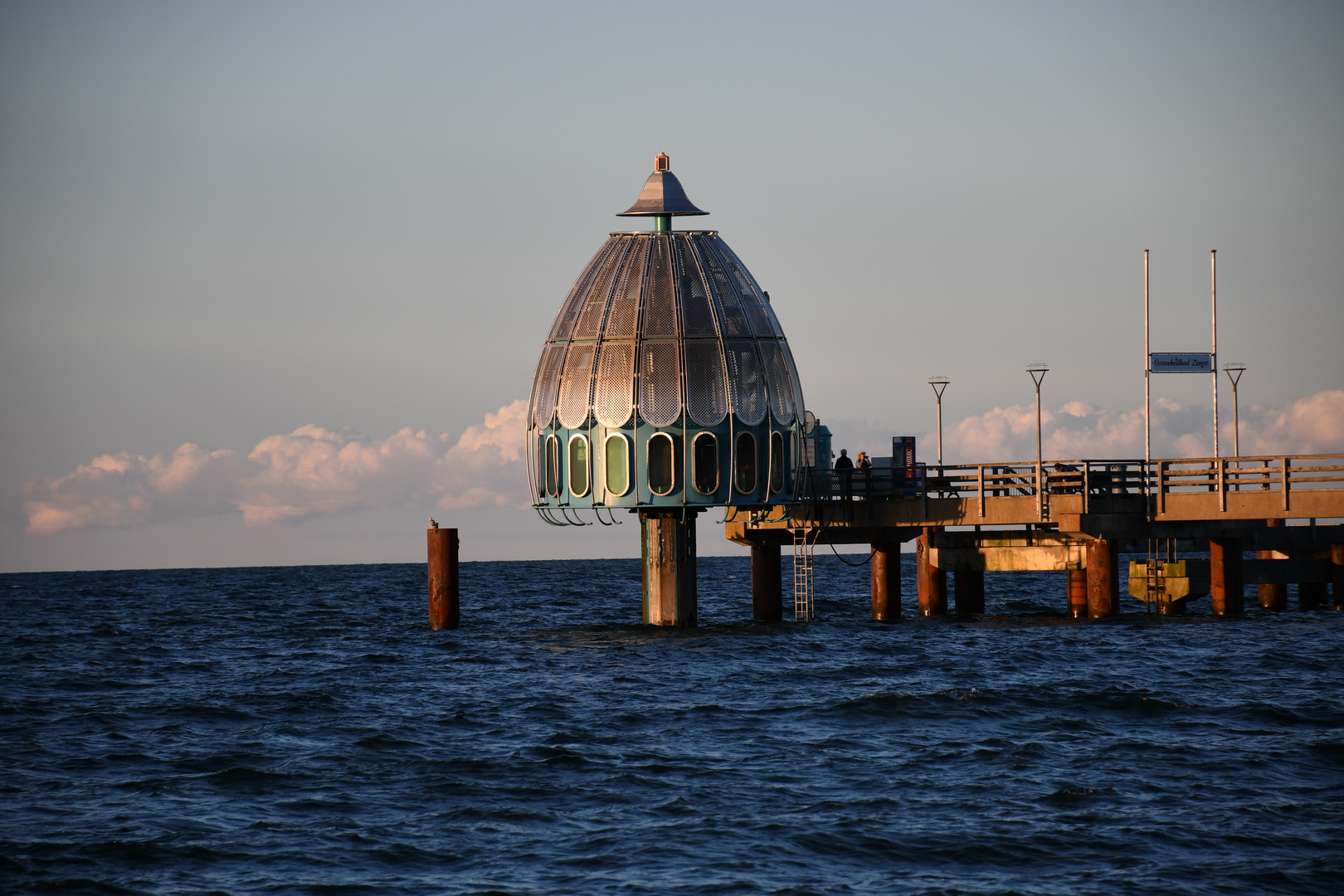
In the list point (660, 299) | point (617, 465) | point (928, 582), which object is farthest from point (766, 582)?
point (660, 299)

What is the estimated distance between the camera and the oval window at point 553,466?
35812mm

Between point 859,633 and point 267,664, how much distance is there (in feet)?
46.5

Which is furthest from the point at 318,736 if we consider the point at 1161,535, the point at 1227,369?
the point at 1227,369

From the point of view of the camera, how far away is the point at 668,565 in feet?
118

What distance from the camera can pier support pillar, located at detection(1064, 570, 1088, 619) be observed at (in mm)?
38000

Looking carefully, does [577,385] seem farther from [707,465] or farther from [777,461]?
[777,461]

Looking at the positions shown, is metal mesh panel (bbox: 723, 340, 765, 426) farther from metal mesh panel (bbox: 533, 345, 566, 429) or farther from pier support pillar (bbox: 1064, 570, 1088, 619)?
pier support pillar (bbox: 1064, 570, 1088, 619)

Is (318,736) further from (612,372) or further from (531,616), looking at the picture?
(531,616)

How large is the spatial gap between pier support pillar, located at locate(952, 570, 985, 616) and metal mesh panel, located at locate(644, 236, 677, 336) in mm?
11704

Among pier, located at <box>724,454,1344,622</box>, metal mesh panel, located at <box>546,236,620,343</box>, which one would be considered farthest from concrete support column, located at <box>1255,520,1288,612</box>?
metal mesh panel, located at <box>546,236,620,343</box>

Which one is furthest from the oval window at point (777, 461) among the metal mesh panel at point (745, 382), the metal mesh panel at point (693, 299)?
the metal mesh panel at point (693, 299)

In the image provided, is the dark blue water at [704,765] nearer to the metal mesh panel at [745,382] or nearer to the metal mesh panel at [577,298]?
the metal mesh panel at [745,382]

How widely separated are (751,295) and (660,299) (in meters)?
2.51

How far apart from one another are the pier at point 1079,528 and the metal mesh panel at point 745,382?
3103 millimetres
